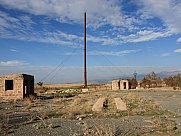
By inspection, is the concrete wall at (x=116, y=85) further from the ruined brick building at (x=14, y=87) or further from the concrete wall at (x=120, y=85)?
the ruined brick building at (x=14, y=87)

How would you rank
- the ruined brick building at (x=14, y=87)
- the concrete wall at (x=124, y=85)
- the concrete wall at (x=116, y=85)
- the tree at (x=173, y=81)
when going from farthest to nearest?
the tree at (x=173, y=81)
the concrete wall at (x=124, y=85)
the concrete wall at (x=116, y=85)
the ruined brick building at (x=14, y=87)

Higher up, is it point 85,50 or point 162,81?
point 85,50

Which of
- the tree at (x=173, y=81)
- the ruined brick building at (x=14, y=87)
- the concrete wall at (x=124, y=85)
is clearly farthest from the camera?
the tree at (x=173, y=81)

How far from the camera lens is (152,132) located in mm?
10656

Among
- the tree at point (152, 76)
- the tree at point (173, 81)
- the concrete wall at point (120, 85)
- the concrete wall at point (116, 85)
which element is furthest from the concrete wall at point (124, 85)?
the tree at point (152, 76)

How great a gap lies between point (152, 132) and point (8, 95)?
871 inches

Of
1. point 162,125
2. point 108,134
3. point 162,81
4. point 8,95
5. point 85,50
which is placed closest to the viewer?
point 108,134

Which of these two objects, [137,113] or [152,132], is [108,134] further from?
[137,113]

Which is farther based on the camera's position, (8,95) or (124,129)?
(8,95)

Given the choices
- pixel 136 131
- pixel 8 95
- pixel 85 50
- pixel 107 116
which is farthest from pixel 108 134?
pixel 85 50

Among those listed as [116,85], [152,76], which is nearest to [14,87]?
[116,85]

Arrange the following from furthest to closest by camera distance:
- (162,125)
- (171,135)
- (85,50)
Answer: (85,50)
(162,125)
(171,135)

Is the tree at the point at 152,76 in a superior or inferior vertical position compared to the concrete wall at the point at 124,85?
superior

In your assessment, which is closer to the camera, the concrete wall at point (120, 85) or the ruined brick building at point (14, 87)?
the ruined brick building at point (14, 87)
